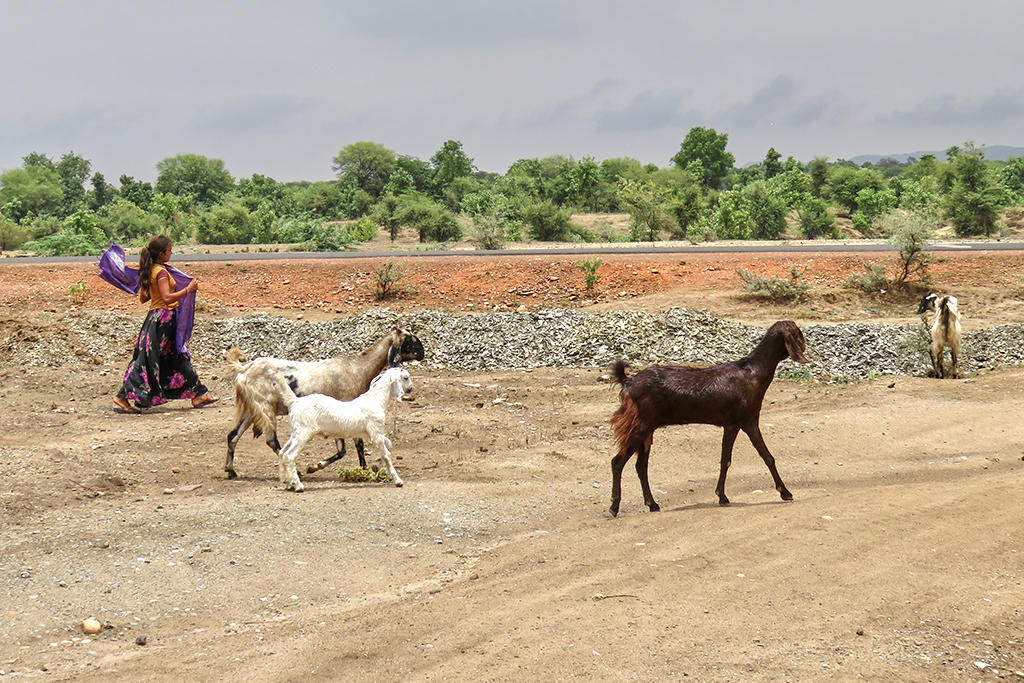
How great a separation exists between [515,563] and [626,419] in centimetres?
178

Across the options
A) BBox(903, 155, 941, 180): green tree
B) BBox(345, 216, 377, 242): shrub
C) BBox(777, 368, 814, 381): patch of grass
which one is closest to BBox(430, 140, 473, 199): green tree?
BBox(345, 216, 377, 242): shrub

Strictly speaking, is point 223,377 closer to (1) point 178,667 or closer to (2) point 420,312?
(2) point 420,312

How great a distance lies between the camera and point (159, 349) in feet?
48.8

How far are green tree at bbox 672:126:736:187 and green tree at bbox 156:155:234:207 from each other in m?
32.7

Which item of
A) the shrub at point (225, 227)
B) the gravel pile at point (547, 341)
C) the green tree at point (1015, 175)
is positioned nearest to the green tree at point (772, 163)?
the green tree at point (1015, 175)

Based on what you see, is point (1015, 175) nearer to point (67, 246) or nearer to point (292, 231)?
point (292, 231)

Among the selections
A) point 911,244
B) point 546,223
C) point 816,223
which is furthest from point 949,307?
point 816,223

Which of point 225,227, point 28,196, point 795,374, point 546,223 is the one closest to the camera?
point 795,374

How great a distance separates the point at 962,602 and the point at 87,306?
22.5 meters

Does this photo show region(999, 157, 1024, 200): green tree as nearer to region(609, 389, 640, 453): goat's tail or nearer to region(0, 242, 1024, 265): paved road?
region(0, 242, 1024, 265): paved road

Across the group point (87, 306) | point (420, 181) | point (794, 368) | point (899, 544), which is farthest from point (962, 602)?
point (420, 181)

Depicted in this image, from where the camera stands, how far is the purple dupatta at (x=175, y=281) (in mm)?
14719

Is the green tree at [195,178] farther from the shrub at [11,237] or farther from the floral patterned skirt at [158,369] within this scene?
the floral patterned skirt at [158,369]

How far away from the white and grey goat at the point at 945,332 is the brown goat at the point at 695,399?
8.95 meters
